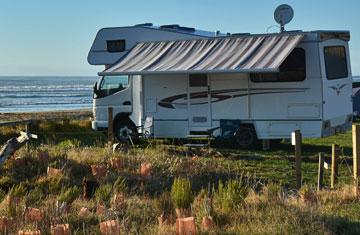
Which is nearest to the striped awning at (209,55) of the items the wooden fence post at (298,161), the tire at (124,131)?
the tire at (124,131)

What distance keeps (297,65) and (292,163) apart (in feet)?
8.56

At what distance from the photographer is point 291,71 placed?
1419 cm

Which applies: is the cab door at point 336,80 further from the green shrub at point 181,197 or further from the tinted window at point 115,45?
the green shrub at point 181,197

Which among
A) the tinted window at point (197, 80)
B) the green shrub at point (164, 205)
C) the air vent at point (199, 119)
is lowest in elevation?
the green shrub at point (164, 205)

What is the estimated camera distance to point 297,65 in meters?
14.1

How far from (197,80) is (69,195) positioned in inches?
311

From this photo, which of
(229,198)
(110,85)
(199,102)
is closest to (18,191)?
(229,198)

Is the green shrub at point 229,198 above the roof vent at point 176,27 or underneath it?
underneath

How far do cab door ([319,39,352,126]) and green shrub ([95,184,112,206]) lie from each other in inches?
272

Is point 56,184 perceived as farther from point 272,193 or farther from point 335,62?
point 335,62

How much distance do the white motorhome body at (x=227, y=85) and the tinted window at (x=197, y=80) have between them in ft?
0.08

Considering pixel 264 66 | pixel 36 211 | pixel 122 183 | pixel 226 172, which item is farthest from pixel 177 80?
pixel 36 211

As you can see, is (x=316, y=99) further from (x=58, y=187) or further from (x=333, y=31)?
(x=58, y=187)

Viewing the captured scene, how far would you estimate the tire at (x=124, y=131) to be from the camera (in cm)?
1664
